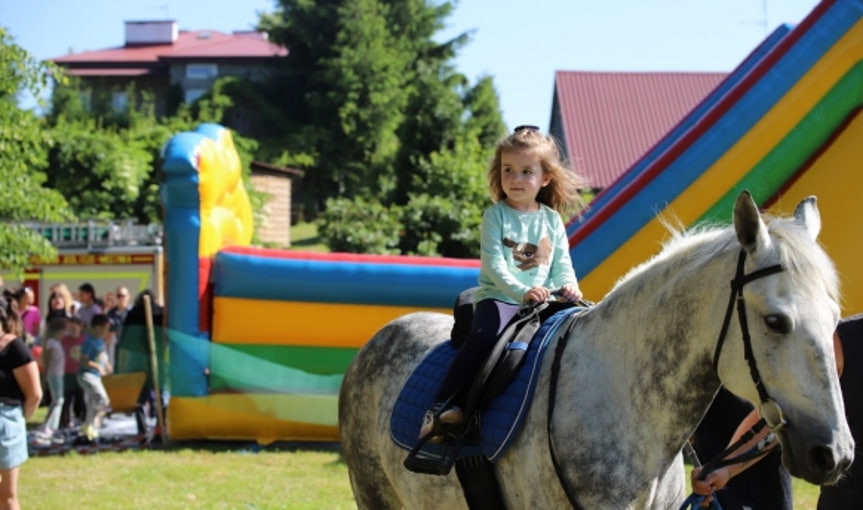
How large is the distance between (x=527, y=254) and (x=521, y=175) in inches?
12.1

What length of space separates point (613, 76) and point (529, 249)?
3938 cm

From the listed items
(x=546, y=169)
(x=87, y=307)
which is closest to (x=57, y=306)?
(x=87, y=307)

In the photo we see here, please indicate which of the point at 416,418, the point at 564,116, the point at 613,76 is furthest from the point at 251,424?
the point at 613,76

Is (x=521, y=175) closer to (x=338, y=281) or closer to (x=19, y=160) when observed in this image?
(x=338, y=281)

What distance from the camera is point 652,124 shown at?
3866 centimetres

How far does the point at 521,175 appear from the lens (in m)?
3.88

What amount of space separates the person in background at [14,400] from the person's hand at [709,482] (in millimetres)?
4297

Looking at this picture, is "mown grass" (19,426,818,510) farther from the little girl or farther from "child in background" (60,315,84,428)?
the little girl

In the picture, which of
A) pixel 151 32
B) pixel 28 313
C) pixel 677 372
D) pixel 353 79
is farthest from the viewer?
pixel 151 32

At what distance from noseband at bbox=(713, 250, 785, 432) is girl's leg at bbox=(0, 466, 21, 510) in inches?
192

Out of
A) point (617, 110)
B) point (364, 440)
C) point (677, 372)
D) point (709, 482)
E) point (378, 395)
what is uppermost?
point (617, 110)

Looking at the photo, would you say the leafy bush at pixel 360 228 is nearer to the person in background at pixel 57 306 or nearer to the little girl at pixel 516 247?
the person in background at pixel 57 306

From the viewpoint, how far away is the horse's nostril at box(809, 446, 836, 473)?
255cm

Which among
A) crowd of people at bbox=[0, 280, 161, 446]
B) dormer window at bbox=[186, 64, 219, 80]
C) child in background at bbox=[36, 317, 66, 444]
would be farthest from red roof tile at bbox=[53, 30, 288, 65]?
child in background at bbox=[36, 317, 66, 444]
